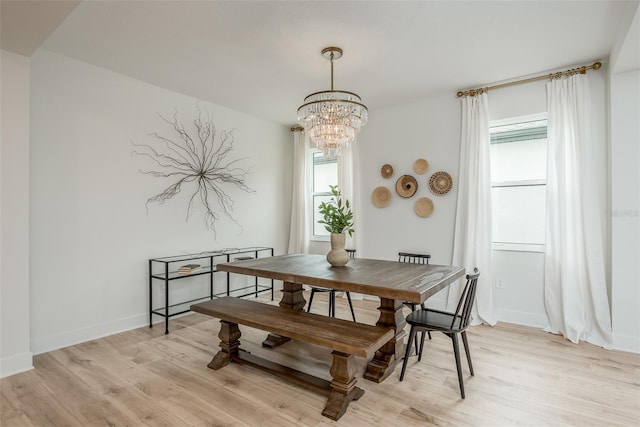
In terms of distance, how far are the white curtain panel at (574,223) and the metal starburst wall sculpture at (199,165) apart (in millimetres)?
3829

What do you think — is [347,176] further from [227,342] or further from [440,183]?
[227,342]

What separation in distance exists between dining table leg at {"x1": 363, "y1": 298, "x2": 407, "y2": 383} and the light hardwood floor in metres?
0.08

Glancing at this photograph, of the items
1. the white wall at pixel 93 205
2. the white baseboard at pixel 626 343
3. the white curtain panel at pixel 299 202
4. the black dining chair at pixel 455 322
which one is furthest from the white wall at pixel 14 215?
the white baseboard at pixel 626 343

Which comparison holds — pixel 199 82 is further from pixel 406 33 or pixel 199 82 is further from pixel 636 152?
pixel 636 152

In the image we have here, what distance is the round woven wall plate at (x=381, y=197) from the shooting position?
4.63m

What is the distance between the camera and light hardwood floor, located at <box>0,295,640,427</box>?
6.66 ft

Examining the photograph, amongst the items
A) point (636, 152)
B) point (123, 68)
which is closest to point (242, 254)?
point (123, 68)

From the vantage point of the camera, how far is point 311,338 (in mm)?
2141

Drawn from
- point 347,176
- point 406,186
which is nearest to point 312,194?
point 347,176

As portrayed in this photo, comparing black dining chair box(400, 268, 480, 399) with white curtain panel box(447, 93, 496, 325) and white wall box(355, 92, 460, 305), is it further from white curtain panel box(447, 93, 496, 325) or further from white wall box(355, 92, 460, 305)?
white wall box(355, 92, 460, 305)

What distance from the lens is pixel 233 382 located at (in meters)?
2.46

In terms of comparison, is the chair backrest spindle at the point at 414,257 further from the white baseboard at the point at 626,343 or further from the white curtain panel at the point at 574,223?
the white baseboard at the point at 626,343

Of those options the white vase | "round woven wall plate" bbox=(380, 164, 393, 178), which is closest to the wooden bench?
the white vase

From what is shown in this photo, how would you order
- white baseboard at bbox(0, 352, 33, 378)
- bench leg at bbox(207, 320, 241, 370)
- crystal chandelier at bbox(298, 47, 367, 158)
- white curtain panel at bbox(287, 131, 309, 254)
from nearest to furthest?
1. white baseboard at bbox(0, 352, 33, 378)
2. bench leg at bbox(207, 320, 241, 370)
3. crystal chandelier at bbox(298, 47, 367, 158)
4. white curtain panel at bbox(287, 131, 309, 254)
